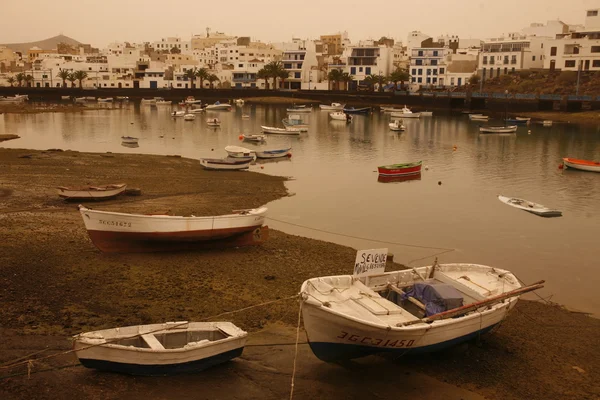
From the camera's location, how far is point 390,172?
3894 cm

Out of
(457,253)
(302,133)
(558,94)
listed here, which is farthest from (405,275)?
(558,94)

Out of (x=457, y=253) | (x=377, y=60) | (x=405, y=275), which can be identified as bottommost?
(x=457, y=253)

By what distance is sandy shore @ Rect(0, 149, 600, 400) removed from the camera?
10.9 m

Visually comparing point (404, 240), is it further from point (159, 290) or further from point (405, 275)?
point (159, 290)

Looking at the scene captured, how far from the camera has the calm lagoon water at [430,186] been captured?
22547 mm

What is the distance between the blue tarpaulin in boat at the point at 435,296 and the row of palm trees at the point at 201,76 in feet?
425

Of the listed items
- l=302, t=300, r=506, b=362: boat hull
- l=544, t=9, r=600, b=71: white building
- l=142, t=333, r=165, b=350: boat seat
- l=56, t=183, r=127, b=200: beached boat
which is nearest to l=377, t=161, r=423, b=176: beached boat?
l=56, t=183, r=127, b=200: beached boat

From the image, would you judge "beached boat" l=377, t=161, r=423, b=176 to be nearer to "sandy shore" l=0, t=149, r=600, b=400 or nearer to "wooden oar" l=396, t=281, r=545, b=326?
"sandy shore" l=0, t=149, r=600, b=400

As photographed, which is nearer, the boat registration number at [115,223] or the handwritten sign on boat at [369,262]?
the handwritten sign on boat at [369,262]

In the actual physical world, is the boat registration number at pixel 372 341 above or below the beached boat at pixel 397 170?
above

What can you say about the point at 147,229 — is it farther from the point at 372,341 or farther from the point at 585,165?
the point at 585,165

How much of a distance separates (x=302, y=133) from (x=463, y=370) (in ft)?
193

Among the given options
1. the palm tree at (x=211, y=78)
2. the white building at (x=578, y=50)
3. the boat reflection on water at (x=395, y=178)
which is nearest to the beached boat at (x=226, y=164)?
the boat reflection on water at (x=395, y=178)

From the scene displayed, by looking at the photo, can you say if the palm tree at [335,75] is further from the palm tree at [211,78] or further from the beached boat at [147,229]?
the beached boat at [147,229]
